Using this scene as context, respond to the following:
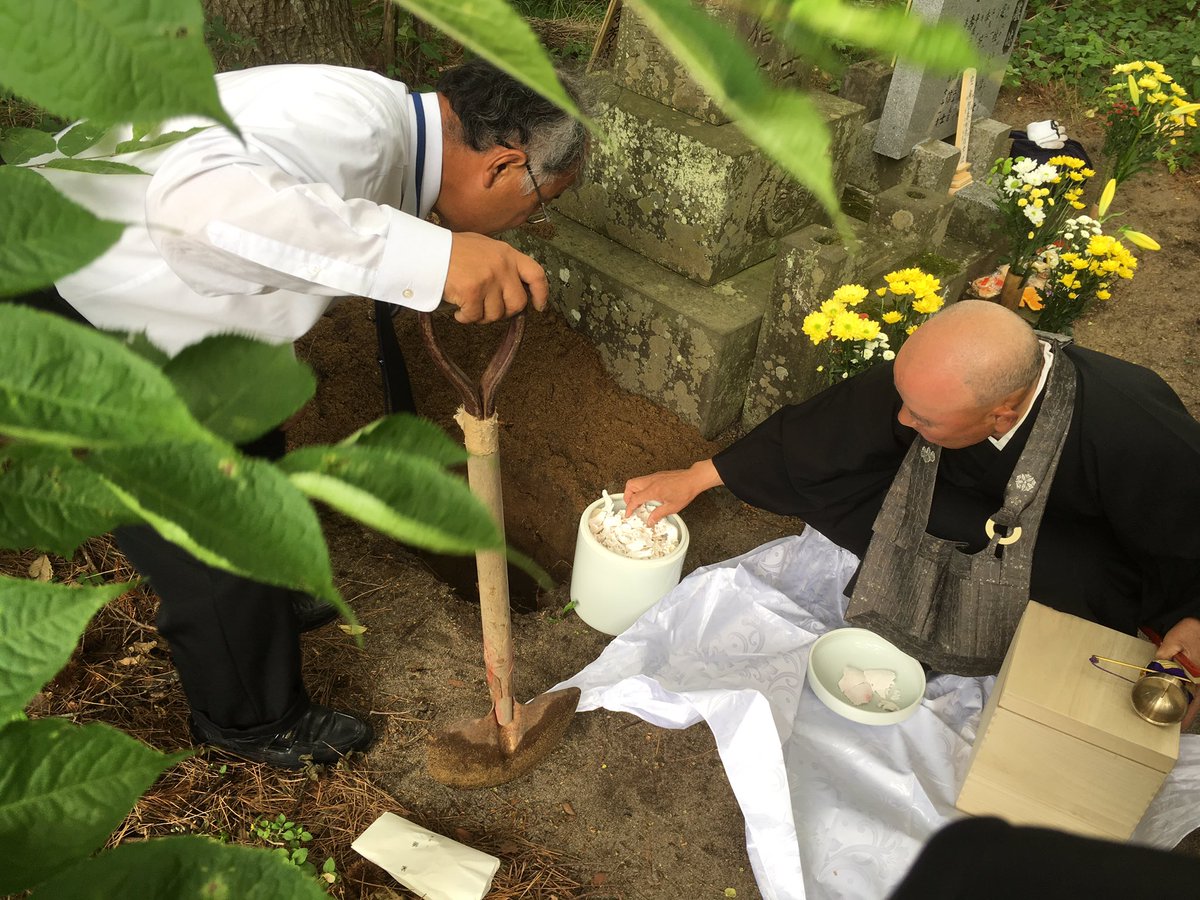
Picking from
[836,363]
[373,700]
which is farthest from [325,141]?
[836,363]

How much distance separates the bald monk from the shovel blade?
724 millimetres

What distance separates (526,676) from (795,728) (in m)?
0.85

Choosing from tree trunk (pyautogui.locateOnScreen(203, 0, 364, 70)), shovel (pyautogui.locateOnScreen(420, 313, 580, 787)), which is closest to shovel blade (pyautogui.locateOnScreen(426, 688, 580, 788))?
shovel (pyautogui.locateOnScreen(420, 313, 580, 787))

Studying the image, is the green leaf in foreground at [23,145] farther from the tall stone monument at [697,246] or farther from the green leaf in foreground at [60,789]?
the tall stone monument at [697,246]

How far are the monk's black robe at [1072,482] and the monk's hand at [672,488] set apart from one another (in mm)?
55

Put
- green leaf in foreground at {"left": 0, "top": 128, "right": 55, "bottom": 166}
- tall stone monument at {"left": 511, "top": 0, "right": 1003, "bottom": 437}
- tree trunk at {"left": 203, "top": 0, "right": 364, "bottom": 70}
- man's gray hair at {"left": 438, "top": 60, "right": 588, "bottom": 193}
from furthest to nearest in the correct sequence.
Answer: tree trunk at {"left": 203, "top": 0, "right": 364, "bottom": 70} < tall stone monument at {"left": 511, "top": 0, "right": 1003, "bottom": 437} < man's gray hair at {"left": 438, "top": 60, "right": 588, "bottom": 193} < green leaf in foreground at {"left": 0, "top": 128, "right": 55, "bottom": 166}

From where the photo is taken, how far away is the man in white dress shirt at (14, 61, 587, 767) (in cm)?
154

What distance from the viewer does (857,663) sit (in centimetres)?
279

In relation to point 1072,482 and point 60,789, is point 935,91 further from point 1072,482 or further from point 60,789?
point 60,789

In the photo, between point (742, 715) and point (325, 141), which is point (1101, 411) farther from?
point (325, 141)

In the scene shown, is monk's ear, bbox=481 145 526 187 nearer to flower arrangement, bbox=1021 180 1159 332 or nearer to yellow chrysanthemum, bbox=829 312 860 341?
yellow chrysanthemum, bbox=829 312 860 341

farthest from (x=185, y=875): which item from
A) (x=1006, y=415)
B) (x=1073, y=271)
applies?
(x=1073, y=271)

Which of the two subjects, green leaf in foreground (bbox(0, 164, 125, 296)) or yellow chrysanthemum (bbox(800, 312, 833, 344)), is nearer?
green leaf in foreground (bbox(0, 164, 125, 296))

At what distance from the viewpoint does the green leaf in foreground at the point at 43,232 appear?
11.7 inches
